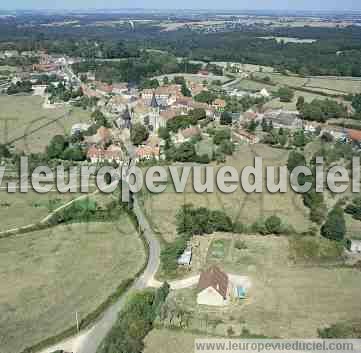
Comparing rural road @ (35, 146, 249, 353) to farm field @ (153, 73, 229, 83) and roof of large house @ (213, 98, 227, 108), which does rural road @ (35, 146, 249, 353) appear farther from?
farm field @ (153, 73, 229, 83)

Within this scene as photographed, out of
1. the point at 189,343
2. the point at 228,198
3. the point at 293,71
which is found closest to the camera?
the point at 189,343

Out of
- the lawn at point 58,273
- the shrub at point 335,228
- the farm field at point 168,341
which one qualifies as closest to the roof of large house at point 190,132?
the lawn at point 58,273

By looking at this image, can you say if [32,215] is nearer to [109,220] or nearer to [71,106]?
[109,220]

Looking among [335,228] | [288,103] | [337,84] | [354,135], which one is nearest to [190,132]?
[354,135]

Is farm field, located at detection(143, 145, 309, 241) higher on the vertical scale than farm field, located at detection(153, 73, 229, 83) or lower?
lower

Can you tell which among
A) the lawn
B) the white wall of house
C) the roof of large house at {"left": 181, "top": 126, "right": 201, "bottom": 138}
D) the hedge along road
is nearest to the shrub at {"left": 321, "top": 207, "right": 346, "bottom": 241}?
the white wall of house

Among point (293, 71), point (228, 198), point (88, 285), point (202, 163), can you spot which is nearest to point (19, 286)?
point (88, 285)
